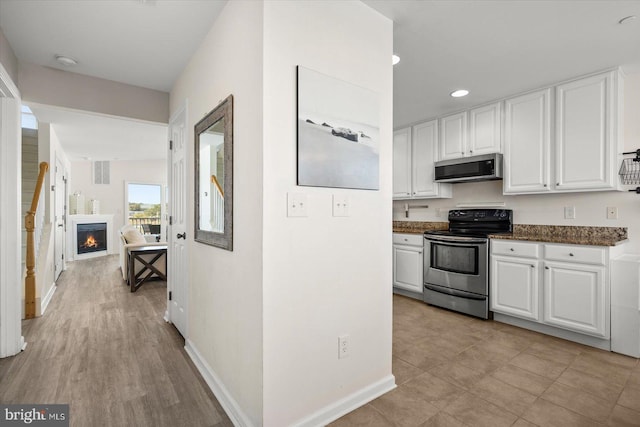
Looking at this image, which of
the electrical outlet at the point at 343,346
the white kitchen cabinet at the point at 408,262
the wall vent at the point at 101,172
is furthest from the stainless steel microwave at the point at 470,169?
the wall vent at the point at 101,172

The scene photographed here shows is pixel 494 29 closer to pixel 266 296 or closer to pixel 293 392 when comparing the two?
pixel 266 296

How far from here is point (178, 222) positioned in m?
2.96

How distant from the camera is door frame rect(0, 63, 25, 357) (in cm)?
242

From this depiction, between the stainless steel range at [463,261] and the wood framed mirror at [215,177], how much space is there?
2.56m

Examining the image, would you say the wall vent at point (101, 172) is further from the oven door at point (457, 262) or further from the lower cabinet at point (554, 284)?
the lower cabinet at point (554, 284)

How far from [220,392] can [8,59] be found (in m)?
2.92

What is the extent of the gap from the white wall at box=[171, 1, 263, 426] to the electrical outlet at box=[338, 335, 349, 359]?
482mm

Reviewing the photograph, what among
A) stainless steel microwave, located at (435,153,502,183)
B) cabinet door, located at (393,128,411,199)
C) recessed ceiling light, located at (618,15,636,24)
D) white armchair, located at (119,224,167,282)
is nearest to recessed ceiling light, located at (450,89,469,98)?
stainless steel microwave, located at (435,153,502,183)

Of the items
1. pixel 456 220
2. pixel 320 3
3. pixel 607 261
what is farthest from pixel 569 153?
pixel 320 3

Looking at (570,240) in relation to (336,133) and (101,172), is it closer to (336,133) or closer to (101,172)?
(336,133)

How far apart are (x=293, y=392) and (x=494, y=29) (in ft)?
8.60

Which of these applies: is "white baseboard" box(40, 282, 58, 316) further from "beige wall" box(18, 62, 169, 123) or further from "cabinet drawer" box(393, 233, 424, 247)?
"cabinet drawer" box(393, 233, 424, 247)

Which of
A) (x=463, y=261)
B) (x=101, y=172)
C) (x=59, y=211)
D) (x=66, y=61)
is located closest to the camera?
(x=66, y=61)

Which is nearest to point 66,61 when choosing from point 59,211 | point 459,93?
point 459,93
